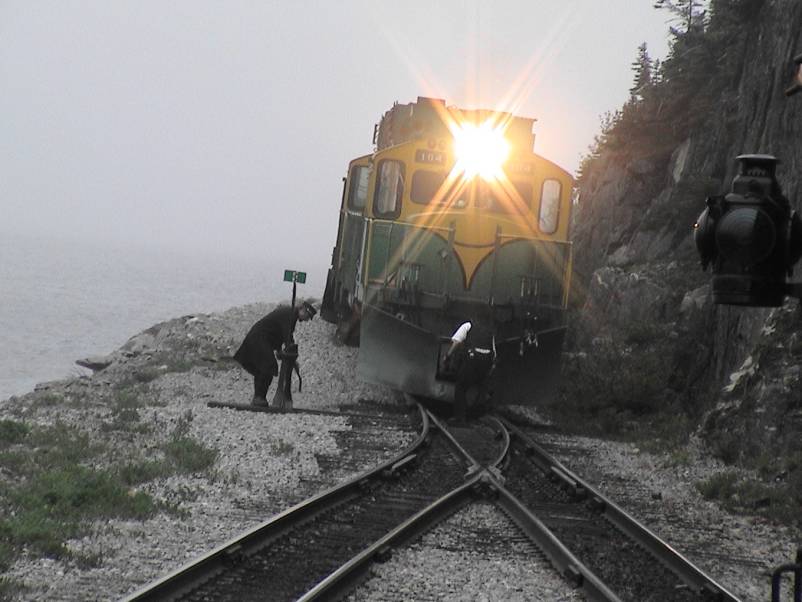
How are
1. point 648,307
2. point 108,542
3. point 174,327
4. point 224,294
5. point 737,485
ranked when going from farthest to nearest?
point 224,294 < point 174,327 < point 648,307 < point 737,485 < point 108,542

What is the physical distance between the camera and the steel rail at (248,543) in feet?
18.6

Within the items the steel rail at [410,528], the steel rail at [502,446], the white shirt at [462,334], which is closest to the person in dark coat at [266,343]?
the white shirt at [462,334]

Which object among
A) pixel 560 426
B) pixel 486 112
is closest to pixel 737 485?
pixel 560 426

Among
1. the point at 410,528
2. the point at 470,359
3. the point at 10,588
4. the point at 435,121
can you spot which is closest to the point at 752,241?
the point at 10,588

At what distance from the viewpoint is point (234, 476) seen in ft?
31.1

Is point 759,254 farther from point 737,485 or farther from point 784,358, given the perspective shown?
point 784,358

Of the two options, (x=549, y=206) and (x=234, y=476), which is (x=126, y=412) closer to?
(x=234, y=476)

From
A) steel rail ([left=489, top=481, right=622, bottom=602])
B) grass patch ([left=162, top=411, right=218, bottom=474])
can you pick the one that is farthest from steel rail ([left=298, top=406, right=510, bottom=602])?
grass patch ([left=162, top=411, right=218, bottom=474])

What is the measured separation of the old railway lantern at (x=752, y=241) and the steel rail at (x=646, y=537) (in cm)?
358

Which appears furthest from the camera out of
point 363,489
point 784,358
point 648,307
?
point 648,307

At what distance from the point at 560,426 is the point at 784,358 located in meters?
3.52

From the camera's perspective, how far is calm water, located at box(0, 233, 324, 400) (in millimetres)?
37219

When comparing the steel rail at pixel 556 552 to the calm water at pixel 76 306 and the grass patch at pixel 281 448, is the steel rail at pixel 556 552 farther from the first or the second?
the calm water at pixel 76 306

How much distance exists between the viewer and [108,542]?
7.16 metres
